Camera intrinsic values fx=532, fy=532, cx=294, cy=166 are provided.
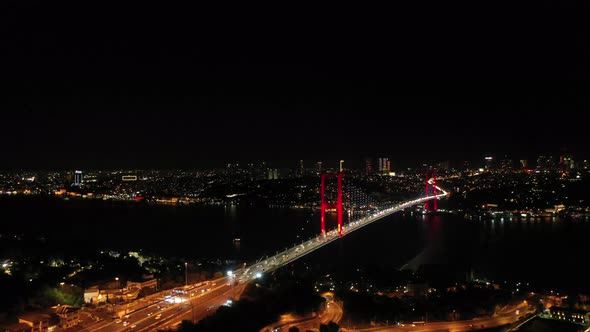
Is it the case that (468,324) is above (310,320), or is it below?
below

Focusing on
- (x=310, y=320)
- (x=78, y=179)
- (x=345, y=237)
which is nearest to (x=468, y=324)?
(x=310, y=320)

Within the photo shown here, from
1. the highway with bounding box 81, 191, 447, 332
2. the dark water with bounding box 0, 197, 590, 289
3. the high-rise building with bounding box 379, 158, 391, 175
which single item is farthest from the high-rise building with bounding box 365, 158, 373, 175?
the highway with bounding box 81, 191, 447, 332

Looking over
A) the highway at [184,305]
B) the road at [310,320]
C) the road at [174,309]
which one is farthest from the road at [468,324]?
the road at [174,309]

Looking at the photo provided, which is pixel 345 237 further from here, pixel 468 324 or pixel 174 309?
pixel 174 309

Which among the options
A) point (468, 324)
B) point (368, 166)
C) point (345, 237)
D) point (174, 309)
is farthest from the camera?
point (368, 166)

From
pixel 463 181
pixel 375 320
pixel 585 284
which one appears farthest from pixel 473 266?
pixel 463 181

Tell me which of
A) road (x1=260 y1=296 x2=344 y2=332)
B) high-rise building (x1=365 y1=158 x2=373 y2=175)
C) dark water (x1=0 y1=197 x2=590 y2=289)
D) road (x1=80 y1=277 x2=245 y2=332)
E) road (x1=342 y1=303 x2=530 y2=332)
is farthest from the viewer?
high-rise building (x1=365 y1=158 x2=373 y2=175)

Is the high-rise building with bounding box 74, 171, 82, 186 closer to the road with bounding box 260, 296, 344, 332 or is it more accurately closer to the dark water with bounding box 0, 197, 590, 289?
the dark water with bounding box 0, 197, 590, 289

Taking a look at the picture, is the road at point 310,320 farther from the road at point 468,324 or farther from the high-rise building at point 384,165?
the high-rise building at point 384,165

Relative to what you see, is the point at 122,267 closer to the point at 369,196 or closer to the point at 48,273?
the point at 48,273
